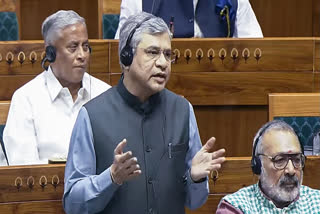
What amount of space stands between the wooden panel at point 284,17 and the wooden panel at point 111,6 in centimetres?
53

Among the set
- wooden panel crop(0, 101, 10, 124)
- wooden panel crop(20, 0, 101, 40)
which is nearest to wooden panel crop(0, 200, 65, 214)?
wooden panel crop(0, 101, 10, 124)

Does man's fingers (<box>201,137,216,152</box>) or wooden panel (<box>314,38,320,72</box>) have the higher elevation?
wooden panel (<box>314,38,320,72</box>)

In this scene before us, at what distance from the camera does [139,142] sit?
1.09m

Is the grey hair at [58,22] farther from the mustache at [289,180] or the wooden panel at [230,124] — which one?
the mustache at [289,180]

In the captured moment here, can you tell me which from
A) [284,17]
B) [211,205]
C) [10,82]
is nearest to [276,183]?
[211,205]

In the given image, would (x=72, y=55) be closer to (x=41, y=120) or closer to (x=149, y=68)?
(x=41, y=120)

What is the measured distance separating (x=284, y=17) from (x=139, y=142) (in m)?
1.31

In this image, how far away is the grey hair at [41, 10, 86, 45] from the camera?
1.39 metres

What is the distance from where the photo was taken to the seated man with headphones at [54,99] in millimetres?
1354

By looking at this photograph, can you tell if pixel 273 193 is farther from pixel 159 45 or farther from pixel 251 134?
pixel 251 134

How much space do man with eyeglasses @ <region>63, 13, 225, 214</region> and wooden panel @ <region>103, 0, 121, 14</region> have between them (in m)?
0.81

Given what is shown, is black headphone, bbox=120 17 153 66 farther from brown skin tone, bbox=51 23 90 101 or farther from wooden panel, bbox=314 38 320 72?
wooden panel, bbox=314 38 320 72

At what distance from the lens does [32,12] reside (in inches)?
91.6

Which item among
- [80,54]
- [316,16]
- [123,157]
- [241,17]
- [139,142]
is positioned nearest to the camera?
[123,157]
